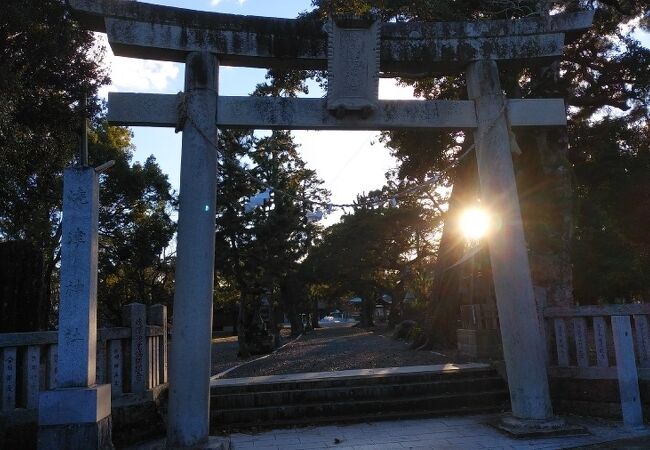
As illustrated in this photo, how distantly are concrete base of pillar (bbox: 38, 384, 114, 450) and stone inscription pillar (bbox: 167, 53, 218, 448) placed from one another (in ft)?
3.28

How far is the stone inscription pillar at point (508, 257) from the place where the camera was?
640cm

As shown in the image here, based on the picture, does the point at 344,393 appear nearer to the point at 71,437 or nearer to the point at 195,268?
the point at 195,268

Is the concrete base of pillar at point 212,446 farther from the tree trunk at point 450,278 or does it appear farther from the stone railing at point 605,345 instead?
the tree trunk at point 450,278

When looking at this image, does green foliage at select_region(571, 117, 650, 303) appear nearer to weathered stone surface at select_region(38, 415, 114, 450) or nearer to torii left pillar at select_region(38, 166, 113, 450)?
torii left pillar at select_region(38, 166, 113, 450)

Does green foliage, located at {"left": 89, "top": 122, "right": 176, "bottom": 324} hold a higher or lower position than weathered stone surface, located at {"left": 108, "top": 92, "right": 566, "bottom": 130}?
higher

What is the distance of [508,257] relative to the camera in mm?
6703

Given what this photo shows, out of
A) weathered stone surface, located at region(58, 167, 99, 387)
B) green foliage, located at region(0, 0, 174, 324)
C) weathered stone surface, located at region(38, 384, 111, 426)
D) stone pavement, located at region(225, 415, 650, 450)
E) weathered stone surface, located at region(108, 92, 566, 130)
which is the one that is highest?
green foliage, located at region(0, 0, 174, 324)

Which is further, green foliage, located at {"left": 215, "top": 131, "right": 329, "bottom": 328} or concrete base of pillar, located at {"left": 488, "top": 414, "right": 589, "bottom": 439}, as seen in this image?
green foliage, located at {"left": 215, "top": 131, "right": 329, "bottom": 328}

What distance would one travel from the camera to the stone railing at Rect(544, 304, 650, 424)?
648 cm

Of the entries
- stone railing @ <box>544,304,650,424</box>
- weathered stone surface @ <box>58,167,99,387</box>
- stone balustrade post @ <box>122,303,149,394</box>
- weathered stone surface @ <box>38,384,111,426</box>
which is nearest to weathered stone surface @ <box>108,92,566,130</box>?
weathered stone surface @ <box>58,167,99,387</box>

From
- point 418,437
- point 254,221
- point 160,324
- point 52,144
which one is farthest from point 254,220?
point 418,437

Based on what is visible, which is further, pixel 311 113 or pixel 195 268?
pixel 311 113

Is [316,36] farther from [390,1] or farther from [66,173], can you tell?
[390,1]

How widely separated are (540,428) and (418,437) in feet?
4.90
